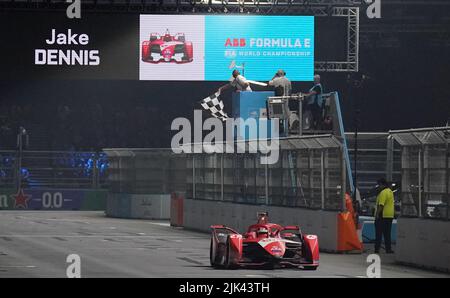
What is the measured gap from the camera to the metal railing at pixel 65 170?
168 feet

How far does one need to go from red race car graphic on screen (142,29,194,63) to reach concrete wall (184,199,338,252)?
32.1 feet

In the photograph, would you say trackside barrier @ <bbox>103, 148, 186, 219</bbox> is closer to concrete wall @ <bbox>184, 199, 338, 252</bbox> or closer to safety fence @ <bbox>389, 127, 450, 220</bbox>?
concrete wall @ <bbox>184, 199, 338, 252</bbox>

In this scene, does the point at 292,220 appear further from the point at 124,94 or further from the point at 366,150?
the point at 124,94

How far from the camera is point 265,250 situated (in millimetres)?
21156

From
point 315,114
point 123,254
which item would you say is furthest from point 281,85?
point 123,254

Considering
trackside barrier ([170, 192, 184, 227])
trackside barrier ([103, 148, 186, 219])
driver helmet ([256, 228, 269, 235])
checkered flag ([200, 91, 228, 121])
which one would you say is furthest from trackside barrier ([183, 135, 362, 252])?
trackside barrier ([103, 148, 186, 219])

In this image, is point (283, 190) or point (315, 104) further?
point (315, 104)

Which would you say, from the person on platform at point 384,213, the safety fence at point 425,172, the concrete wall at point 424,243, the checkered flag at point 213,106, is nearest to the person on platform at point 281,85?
the checkered flag at point 213,106

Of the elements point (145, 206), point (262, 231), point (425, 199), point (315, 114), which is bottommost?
point (145, 206)

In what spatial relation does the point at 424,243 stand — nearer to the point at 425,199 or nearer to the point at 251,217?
the point at 425,199

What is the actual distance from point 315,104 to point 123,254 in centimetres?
950

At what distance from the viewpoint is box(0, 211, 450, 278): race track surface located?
20397 millimetres
